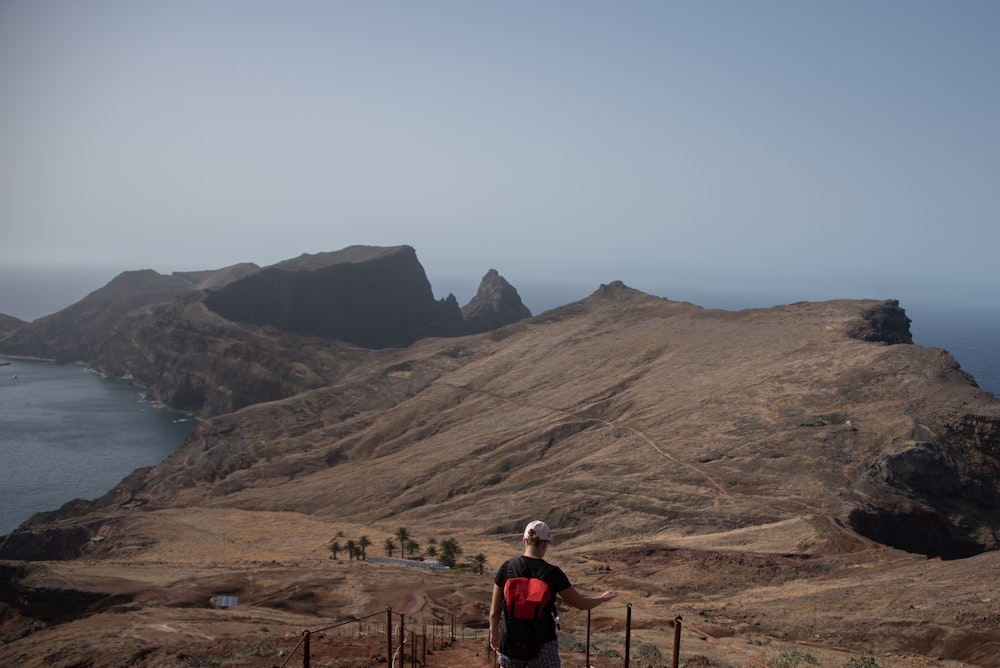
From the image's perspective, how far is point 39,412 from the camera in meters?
95.6

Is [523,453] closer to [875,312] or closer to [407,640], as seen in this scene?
[875,312]

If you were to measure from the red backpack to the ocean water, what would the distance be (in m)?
60.7

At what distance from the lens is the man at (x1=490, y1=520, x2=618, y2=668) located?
7.51 m

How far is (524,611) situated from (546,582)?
34cm

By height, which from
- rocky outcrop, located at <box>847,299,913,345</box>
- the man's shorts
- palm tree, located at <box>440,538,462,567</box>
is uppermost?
rocky outcrop, located at <box>847,299,913,345</box>

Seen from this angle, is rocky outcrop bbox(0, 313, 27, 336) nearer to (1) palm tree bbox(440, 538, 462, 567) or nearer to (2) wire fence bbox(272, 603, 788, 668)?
(1) palm tree bbox(440, 538, 462, 567)

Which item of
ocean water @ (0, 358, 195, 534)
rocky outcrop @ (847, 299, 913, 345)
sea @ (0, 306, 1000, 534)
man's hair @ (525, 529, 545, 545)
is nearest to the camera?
man's hair @ (525, 529, 545, 545)

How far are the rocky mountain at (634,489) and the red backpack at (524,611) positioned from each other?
11.4 metres

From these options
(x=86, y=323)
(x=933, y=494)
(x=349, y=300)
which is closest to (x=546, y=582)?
(x=933, y=494)

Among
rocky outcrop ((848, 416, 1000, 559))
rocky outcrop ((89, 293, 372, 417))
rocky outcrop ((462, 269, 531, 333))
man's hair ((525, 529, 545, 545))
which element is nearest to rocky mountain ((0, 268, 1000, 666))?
rocky outcrop ((848, 416, 1000, 559))

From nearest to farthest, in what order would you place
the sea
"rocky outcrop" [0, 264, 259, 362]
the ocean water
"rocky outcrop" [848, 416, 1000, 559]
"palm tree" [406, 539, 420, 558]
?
"rocky outcrop" [848, 416, 1000, 559] < "palm tree" [406, 539, 420, 558] < the ocean water < the sea < "rocky outcrop" [0, 264, 259, 362]

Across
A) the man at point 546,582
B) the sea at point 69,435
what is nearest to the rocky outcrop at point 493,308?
the sea at point 69,435

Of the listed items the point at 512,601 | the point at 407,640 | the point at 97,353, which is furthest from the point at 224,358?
the point at 512,601

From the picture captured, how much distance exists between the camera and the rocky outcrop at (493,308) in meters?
132
